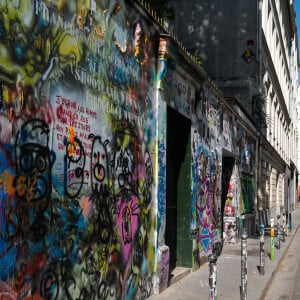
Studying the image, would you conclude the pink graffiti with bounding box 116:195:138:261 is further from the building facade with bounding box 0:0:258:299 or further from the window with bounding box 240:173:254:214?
the window with bounding box 240:173:254:214

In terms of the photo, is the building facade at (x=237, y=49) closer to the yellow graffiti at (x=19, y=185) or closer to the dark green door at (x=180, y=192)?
the dark green door at (x=180, y=192)

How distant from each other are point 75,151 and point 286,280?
7.00 meters

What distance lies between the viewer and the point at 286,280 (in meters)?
10.3

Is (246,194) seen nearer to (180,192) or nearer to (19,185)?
(180,192)

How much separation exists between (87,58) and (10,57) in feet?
4.86

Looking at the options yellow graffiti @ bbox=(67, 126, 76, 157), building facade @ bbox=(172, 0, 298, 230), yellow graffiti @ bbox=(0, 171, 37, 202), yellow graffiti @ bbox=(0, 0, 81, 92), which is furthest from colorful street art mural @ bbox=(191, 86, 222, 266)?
building facade @ bbox=(172, 0, 298, 230)

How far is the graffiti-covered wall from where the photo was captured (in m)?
4.12

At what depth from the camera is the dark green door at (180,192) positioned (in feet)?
32.4

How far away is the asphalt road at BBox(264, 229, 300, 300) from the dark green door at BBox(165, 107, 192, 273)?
6.08ft

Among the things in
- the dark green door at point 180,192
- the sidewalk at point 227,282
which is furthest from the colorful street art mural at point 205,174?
the sidewalk at point 227,282

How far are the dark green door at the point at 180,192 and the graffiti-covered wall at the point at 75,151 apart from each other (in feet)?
7.81

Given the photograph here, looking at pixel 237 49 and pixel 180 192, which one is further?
pixel 237 49

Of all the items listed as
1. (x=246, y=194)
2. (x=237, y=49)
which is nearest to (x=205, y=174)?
(x=246, y=194)

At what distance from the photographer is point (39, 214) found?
4.46 m
